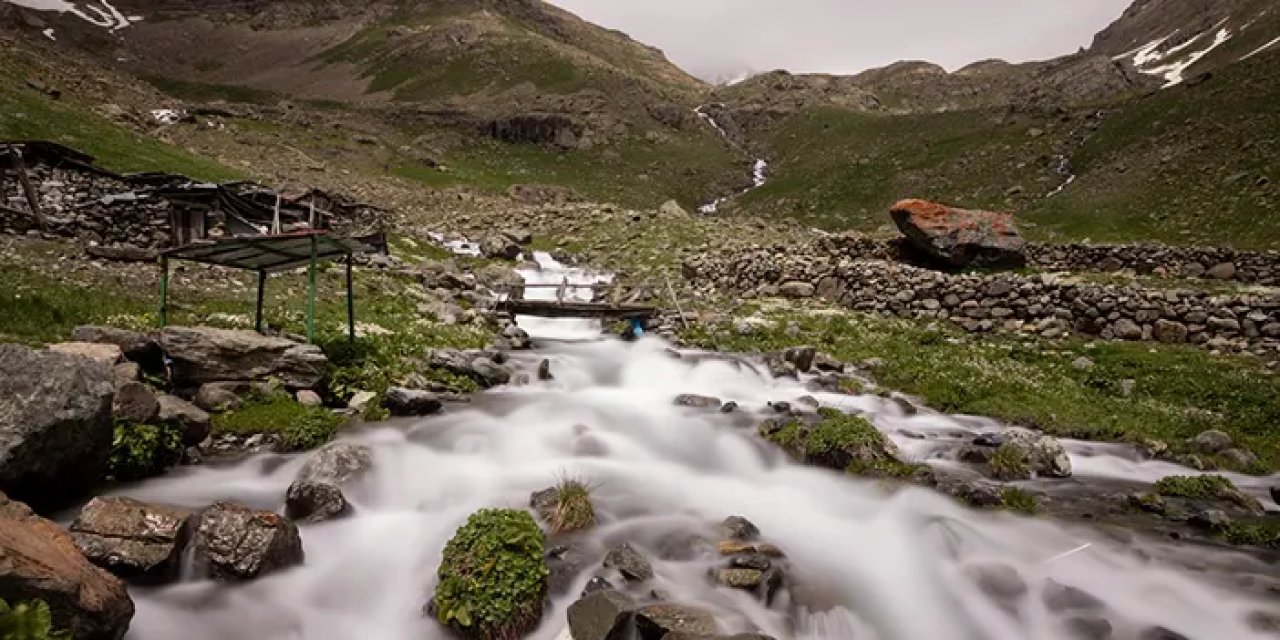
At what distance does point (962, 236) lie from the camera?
30047 millimetres

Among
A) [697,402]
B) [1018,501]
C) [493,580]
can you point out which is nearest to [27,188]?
[697,402]

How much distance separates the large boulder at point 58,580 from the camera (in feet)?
17.5

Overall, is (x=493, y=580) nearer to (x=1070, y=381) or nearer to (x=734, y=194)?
(x=1070, y=381)

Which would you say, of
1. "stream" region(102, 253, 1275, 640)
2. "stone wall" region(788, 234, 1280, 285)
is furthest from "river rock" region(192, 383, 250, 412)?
"stone wall" region(788, 234, 1280, 285)

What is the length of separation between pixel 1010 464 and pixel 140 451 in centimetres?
1548

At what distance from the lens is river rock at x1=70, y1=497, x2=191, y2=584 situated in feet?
24.6

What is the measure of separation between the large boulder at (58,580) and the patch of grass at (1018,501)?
41.0 ft

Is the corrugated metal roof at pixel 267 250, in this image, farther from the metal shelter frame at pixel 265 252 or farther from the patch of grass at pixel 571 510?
the patch of grass at pixel 571 510

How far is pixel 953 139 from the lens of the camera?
79250 millimetres

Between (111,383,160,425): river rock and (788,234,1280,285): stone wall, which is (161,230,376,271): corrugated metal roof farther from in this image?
(788,234,1280,285): stone wall

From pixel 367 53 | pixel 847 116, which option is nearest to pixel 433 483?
pixel 847 116

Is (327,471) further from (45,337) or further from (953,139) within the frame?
(953,139)

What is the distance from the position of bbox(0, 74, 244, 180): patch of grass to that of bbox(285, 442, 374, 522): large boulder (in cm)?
3079

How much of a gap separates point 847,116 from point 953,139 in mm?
34711
